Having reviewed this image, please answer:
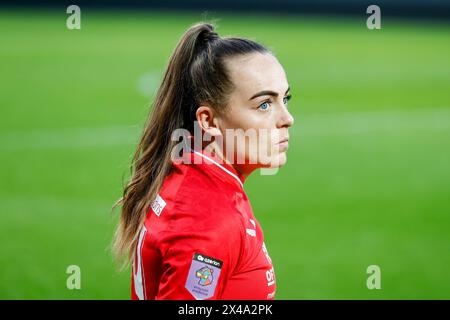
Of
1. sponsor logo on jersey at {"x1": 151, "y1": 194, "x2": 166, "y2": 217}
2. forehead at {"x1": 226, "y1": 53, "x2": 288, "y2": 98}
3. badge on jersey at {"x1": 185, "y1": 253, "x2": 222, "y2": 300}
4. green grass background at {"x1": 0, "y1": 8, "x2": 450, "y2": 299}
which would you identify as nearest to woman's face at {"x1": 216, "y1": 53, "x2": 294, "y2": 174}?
forehead at {"x1": 226, "y1": 53, "x2": 288, "y2": 98}

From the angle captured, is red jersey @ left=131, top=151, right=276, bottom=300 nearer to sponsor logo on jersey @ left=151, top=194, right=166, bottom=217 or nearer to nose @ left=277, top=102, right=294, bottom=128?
sponsor logo on jersey @ left=151, top=194, right=166, bottom=217

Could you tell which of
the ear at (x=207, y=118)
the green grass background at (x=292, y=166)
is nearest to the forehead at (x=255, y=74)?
the ear at (x=207, y=118)

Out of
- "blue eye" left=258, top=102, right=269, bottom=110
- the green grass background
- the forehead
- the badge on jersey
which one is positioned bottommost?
the green grass background

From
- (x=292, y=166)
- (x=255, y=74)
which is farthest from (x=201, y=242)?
(x=292, y=166)

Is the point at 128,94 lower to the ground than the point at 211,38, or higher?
lower

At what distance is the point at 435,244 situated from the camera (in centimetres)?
743

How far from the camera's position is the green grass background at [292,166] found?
258 inches

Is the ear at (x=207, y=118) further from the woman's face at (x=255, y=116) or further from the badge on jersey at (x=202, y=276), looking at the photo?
the badge on jersey at (x=202, y=276)

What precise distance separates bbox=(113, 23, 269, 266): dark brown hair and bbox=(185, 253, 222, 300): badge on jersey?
1.39ft

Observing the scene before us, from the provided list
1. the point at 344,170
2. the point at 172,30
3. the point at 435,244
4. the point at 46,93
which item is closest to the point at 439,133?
the point at 344,170

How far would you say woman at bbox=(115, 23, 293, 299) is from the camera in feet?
7.61

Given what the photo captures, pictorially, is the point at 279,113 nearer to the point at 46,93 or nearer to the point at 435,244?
the point at 435,244

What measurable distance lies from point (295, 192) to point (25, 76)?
9.45m

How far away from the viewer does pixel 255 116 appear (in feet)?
8.46
